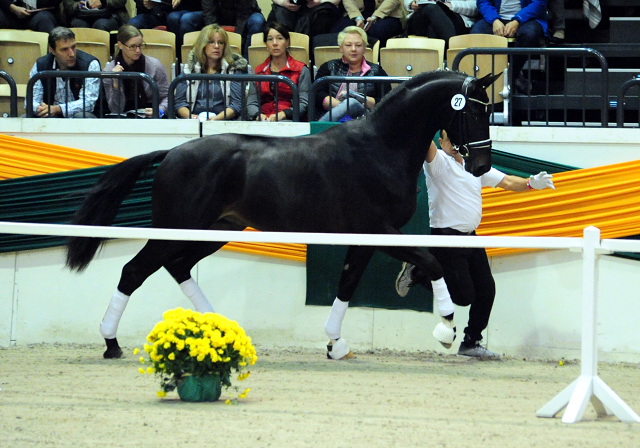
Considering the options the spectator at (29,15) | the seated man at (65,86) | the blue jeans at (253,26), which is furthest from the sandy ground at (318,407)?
the spectator at (29,15)

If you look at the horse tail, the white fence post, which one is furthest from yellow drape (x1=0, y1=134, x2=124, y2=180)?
the white fence post

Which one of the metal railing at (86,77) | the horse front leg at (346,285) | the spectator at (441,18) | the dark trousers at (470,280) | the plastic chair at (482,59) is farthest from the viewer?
the spectator at (441,18)

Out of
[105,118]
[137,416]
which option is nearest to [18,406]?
[137,416]

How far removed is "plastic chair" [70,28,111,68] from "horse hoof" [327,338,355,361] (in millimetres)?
3882

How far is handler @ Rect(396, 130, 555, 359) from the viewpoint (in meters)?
6.36

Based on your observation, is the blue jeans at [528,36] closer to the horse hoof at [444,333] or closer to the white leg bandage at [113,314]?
the horse hoof at [444,333]

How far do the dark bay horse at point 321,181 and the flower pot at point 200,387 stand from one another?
1.64 metres

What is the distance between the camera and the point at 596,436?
4176 mm

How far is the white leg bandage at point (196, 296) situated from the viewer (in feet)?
21.6

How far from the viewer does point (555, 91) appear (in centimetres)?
918

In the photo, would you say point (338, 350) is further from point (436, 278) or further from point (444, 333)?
point (436, 278)

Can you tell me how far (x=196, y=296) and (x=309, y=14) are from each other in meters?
4.17

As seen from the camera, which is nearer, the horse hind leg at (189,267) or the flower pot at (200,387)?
the flower pot at (200,387)

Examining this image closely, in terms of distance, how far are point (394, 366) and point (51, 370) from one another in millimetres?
2266
